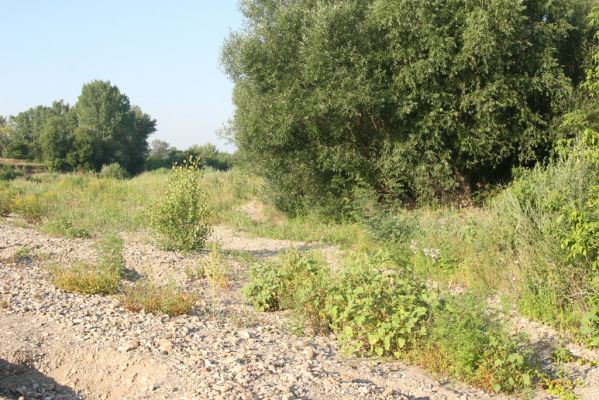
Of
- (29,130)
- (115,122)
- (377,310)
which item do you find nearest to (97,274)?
(377,310)

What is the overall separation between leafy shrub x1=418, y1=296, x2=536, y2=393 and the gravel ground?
0.14 meters

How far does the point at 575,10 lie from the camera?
1258 cm

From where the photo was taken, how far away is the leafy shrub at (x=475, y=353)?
16.3 ft

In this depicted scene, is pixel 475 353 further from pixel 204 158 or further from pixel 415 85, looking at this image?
pixel 204 158

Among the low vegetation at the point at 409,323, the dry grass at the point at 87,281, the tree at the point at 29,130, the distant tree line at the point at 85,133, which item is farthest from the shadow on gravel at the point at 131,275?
the tree at the point at 29,130

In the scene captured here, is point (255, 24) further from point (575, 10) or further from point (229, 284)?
point (229, 284)

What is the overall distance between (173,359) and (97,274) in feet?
9.97

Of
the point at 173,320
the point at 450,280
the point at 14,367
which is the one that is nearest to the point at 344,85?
the point at 450,280

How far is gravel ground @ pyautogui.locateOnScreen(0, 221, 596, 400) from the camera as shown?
14.9 ft

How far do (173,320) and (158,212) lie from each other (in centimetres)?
456

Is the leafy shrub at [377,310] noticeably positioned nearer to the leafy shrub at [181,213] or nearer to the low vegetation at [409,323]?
the low vegetation at [409,323]

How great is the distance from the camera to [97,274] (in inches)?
297

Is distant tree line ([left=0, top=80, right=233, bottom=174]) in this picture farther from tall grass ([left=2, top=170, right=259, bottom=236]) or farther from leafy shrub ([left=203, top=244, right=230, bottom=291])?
leafy shrub ([left=203, top=244, right=230, bottom=291])

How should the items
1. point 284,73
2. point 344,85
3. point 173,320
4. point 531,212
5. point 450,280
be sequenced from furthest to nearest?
1. point 284,73
2. point 344,85
3. point 450,280
4. point 531,212
5. point 173,320
